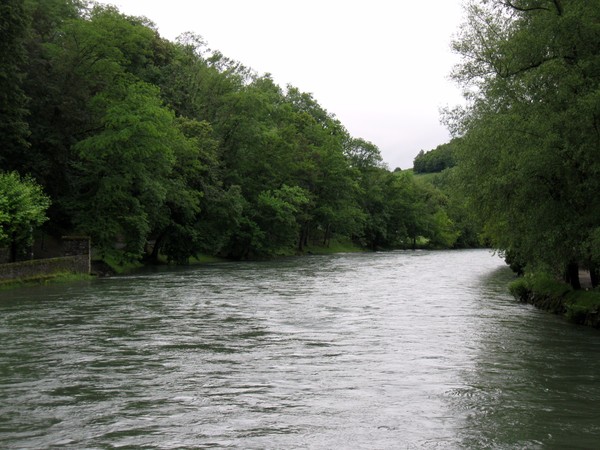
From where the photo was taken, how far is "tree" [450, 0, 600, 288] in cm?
1783

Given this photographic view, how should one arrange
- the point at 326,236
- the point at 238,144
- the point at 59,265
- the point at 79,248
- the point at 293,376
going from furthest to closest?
the point at 326,236 → the point at 238,144 → the point at 79,248 → the point at 59,265 → the point at 293,376

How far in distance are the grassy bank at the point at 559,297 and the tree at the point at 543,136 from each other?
4.35 ft

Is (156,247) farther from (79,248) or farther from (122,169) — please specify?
(79,248)

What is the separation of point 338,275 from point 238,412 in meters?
31.0

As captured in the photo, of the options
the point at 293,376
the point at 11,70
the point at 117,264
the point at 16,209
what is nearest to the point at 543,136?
the point at 293,376

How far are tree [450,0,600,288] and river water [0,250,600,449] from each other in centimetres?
336

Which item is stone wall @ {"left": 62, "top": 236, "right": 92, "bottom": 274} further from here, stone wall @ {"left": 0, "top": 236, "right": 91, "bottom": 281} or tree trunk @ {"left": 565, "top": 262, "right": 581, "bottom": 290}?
tree trunk @ {"left": 565, "top": 262, "right": 581, "bottom": 290}

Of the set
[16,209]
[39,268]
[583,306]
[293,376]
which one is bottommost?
[293,376]

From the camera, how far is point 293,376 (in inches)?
491

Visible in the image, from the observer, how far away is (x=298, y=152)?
7962 centimetres

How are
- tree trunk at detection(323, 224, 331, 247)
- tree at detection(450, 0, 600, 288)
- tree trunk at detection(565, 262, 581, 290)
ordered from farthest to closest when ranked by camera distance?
tree trunk at detection(323, 224, 331, 247), tree trunk at detection(565, 262, 581, 290), tree at detection(450, 0, 600, 288)

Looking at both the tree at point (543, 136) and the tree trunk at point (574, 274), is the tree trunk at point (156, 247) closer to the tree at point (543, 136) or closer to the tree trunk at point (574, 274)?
the tree at point (543, 136)

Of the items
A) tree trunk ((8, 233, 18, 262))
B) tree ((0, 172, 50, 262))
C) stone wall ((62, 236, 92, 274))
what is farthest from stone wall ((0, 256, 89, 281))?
tree trunk ((8, 233, 18, 262))

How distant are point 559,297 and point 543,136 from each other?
8077 millimetres
